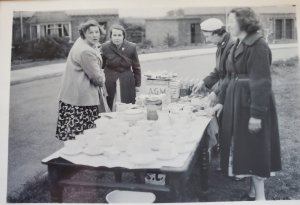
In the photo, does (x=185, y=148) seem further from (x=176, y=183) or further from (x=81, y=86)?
(x=81, y=86)

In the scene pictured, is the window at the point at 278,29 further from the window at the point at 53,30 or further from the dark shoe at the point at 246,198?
the window at the point at 53,30

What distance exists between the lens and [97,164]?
1.29 meters

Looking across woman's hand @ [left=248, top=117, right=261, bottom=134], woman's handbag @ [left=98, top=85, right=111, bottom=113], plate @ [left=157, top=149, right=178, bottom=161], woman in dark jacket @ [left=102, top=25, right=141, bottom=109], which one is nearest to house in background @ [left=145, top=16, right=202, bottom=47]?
woman in dark jacket @ [left=102, top=25, right=141, bottom=109]

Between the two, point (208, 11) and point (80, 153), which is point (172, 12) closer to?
point (208, 11)

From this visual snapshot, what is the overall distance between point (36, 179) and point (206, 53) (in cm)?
92

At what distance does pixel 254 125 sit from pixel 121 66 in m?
0.66

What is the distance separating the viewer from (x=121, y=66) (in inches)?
68.1

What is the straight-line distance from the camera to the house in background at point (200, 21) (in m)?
1.61

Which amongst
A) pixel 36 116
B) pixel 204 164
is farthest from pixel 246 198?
pixel 36 116

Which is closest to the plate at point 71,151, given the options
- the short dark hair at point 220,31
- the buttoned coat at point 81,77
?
the buttoned coat at point 81,77

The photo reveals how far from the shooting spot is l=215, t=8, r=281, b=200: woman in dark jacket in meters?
1.51

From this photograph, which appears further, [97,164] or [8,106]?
[8,106]

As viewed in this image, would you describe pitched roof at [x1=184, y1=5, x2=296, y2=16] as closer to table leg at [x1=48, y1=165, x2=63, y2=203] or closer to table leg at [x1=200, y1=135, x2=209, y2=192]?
table leg at [x1=200, y1=135, x2=209, y2=192]

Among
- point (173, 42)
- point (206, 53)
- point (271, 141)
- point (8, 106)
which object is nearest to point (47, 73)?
point (8, 106)
